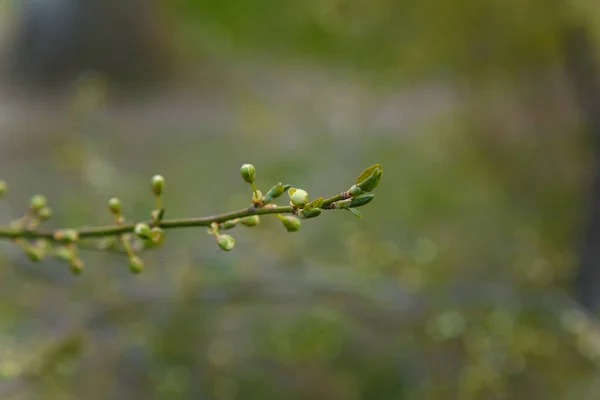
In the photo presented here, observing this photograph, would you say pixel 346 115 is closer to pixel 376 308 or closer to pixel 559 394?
pixel 376 308

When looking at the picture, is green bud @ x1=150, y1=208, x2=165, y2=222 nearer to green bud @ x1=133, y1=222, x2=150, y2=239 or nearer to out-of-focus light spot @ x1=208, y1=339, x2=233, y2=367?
green bud @ x1=133, y1=222, x2=150, y2=239

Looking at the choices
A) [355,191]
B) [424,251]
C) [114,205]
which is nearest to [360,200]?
[355,191]

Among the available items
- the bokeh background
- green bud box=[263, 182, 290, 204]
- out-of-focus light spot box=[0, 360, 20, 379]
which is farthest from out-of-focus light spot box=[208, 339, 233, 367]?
green bud box=[263, 182, 290, 204]

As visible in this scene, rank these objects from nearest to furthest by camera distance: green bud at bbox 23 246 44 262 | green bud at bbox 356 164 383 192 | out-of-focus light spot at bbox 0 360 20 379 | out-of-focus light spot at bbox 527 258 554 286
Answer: green bud at bbox 356 164 383 192 < green bud at bbox 23 246 44 262 < out-of-focus light spot at bbox 0 360 20 379 < out-of-focus light spot at bbox 527 258 554 286

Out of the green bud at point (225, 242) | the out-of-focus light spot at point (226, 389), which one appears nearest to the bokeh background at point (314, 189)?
the out-of-focus light spot at point (226, 389)

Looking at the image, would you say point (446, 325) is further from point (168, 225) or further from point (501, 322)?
point (168, 225)

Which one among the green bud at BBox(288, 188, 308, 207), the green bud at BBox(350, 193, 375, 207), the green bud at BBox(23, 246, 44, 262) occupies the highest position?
the green bud at BBox(23, 246, 44, 262)
